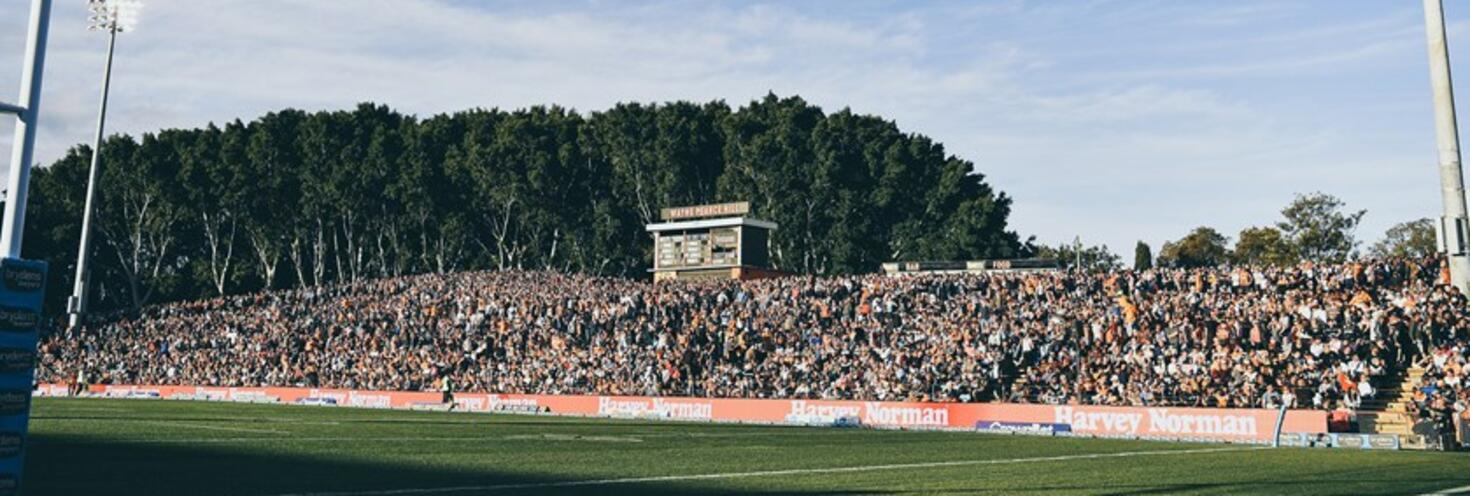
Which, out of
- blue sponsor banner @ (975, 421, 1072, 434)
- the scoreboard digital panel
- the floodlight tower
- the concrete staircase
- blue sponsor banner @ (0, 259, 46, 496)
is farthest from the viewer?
the scoreboard digital panel

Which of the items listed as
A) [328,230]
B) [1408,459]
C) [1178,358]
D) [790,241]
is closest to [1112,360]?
[1178,358]

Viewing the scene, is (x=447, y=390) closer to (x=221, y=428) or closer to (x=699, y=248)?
(x=699, y=248)

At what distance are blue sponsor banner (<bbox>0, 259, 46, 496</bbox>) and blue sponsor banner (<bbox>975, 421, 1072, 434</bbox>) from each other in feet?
97.2

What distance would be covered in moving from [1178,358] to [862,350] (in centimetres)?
1125

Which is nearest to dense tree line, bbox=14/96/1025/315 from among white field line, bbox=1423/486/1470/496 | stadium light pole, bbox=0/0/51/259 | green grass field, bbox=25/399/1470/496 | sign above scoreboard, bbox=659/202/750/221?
sign above scoreboard, bbox=659/202/750/221

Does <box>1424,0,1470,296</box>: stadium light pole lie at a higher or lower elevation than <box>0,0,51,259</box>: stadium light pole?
higher

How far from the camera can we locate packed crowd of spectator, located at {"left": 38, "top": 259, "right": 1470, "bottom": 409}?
113 feet

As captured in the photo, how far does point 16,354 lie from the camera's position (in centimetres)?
866

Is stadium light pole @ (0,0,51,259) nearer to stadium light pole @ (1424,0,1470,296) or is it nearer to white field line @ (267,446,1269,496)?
white field line @ (267,446,1269,496)

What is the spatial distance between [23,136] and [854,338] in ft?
123

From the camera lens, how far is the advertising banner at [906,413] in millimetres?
32406

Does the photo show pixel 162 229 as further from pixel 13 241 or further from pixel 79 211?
pixel 13 241

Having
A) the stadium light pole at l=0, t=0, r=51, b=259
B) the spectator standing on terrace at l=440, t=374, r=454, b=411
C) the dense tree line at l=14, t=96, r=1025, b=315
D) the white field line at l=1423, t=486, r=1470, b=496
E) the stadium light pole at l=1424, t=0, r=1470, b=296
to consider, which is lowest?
the white field line at l=1423, t=486, r=1470, b=496

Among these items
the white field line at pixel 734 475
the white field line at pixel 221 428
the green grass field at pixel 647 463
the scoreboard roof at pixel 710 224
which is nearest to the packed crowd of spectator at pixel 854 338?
the scoreboard roof at pixel 710 224
